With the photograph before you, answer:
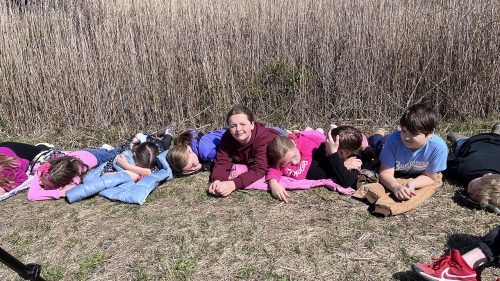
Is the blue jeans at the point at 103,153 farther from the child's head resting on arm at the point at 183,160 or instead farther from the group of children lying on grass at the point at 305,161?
the child's head resting on arm at the point at 183,160

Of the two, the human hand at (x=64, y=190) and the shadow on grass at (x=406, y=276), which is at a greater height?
the shadow on grass at (x=406, y=276)

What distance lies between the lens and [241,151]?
3766 millimetres

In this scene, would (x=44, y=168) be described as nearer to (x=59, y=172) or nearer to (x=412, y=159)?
(x=59, y=172)

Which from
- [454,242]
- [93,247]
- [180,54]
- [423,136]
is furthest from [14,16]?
[454,242]

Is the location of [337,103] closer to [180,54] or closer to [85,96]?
[180,54]

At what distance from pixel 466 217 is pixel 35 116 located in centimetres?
497

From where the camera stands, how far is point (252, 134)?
3.66 meters

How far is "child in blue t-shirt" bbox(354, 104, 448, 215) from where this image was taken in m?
2.95

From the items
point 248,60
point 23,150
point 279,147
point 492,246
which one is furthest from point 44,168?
point 492,246

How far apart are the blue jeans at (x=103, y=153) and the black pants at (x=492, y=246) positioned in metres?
3.58

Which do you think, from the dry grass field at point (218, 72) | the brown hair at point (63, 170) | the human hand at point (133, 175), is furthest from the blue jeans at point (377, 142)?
the brown hair at point (63, 170)

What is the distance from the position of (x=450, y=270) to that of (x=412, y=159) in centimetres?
112

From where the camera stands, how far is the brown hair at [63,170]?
3.81m

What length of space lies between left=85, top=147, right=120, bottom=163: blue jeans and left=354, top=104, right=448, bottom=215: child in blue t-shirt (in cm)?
283
